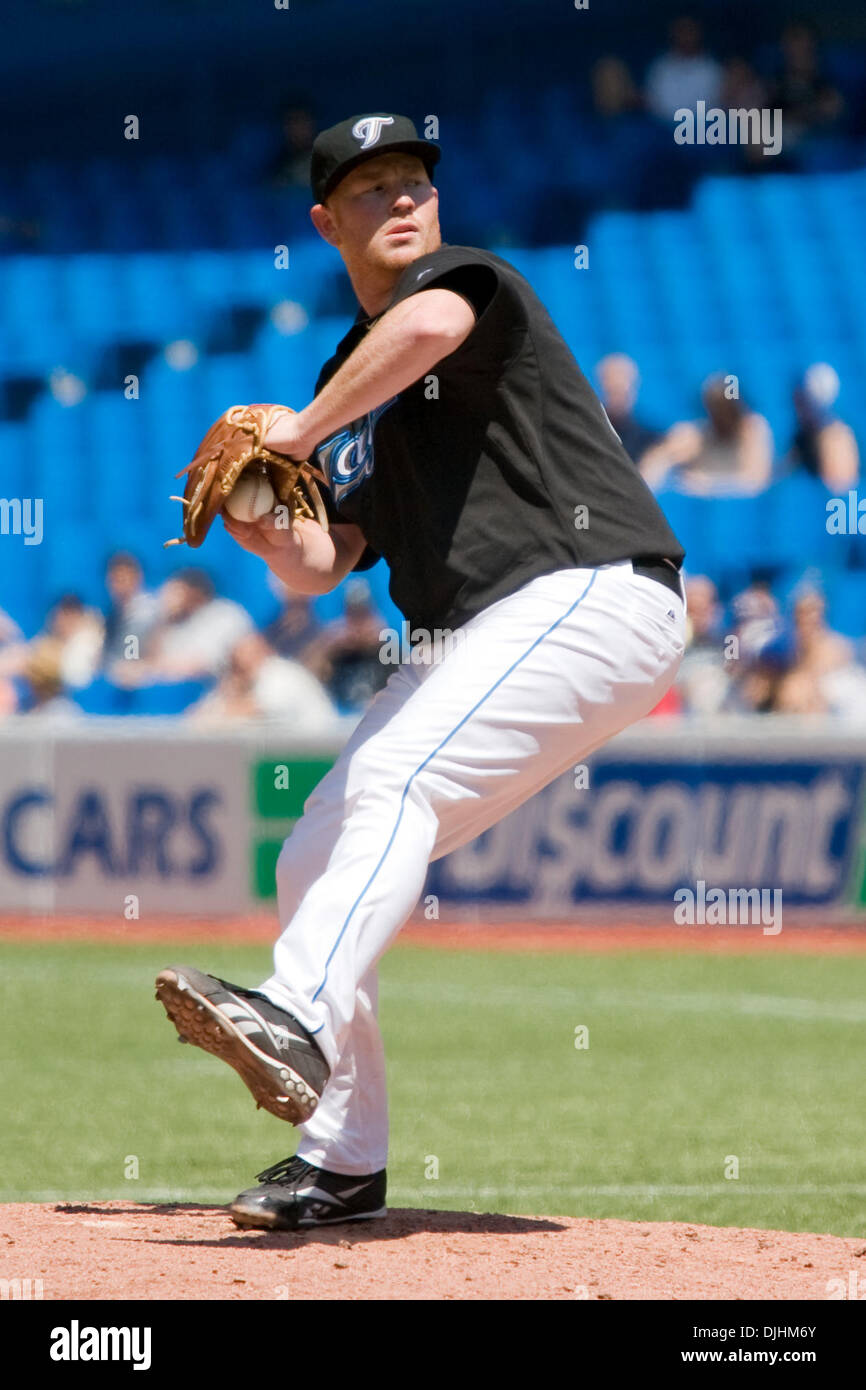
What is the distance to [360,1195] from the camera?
444cm

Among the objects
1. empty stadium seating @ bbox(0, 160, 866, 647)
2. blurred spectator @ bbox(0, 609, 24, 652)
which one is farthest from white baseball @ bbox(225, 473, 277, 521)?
empty stadium seating @ bbox(0, 160, 866, 647)

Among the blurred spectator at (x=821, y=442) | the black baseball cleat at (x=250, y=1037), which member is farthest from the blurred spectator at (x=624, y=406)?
the black baseball cleat at (x=250, y=1037)

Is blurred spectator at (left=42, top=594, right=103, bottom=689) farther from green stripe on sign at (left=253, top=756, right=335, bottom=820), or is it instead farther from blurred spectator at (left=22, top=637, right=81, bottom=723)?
green stripe on sign at (left=253, top=756, right=335, bottom=820)

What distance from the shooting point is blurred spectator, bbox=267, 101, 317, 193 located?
17344 mm

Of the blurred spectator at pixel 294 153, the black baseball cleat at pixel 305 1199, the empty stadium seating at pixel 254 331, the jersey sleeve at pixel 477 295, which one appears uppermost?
the blurred spectator at pixel 294 153

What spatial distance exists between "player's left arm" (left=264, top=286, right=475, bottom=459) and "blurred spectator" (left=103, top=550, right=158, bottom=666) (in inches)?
365

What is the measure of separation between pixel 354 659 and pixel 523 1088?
555 cm

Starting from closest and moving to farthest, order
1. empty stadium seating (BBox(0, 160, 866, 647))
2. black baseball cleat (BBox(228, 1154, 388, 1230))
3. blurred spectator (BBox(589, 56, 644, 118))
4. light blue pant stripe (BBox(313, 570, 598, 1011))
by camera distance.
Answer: light blue pant stripe (BBox(313, 570, 598, 1011)) → black baseball cleat (BBox(228, 1154, 388, 1230)) → empty stadium seating (BBox(0, 160, 866, 647)) → blurred spectator (BBox(589, 56, 644, 118))

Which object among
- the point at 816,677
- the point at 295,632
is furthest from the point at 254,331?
the point at 816,677

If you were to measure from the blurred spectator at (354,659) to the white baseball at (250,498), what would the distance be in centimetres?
755

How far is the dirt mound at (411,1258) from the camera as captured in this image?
3.70 meters

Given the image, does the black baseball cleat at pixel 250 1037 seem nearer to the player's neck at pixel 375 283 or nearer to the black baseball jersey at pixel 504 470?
the black baseball jersey at pixel 504 470

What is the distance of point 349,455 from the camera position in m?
4.52

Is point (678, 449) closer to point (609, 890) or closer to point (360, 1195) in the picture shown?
point (609, 890)
